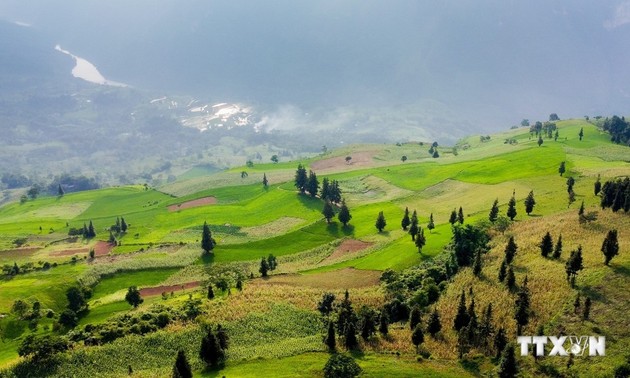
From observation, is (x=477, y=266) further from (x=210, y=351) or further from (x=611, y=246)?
(x=210, y=351)

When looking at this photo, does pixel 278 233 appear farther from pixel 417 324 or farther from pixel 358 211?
pixel 417 324

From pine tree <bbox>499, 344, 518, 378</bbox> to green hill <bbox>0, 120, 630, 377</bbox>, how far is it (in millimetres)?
2658

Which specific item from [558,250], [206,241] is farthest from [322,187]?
[558,250]

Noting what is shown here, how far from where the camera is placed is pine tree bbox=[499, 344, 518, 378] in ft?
195

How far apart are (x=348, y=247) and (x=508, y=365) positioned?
271 ft

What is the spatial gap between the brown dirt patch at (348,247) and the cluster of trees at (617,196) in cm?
6278

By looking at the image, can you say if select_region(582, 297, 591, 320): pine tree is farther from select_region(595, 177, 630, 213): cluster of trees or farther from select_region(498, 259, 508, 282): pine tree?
select_region(595, 177, 630, 213): cluster of trees

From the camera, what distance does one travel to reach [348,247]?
140875 mm

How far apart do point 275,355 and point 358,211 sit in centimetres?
10535

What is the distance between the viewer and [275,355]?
7319cm

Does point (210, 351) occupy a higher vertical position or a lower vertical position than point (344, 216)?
lower

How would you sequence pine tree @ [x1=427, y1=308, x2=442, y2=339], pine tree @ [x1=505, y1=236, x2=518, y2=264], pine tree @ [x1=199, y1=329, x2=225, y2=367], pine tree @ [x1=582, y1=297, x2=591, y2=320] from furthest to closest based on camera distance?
pine tree @ [x1=505, y1=236, x2=518, y2=264] → pine tree @ [x1=427, y1=308, x2=442, y2=339] → pine tree @ [x1=199, y1=329, x2=225, y2=367] → pine tree @ [x1=582, y1=297, x2=591, y2=320]

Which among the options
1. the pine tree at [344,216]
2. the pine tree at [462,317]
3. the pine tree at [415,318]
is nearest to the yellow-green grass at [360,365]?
the pine tree at [462,317]

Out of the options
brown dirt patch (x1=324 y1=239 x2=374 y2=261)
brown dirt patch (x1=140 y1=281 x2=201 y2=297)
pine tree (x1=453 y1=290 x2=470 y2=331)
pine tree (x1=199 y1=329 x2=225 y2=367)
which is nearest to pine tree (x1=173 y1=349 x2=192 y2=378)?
pine tree (x1=199 y1=329 x2=225 y2=367)
